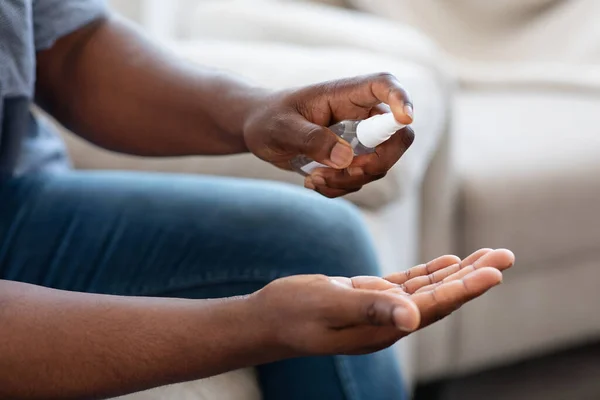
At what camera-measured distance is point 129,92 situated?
748 millimetres

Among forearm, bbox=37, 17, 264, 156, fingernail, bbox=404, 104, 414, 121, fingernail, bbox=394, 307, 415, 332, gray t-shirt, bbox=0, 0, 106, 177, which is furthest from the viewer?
forearm, bbox=37, 17, 264, 156

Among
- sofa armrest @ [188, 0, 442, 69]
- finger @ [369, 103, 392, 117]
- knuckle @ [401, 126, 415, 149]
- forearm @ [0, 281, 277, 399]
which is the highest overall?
finger @ [369, 103, 392, 117]

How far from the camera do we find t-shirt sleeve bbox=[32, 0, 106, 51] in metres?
0.69

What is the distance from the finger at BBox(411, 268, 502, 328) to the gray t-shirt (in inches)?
14.4

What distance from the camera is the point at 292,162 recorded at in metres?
0.64

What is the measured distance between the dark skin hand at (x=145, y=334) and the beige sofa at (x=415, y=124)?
0.40 feet

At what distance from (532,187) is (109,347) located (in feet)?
2.60

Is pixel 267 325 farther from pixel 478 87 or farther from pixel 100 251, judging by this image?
pixel 478 87

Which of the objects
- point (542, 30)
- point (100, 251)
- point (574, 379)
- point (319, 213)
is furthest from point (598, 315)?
point (100, 251)

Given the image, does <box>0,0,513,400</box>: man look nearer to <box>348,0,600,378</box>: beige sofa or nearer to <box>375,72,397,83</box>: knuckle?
<box>375,72,397,83</box>: knuckle

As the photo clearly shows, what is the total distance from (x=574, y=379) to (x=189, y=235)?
0.84 meters

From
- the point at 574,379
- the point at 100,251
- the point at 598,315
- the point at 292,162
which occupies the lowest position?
the point at 574,379

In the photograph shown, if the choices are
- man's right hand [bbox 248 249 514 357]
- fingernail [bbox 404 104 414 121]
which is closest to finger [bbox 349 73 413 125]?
fingernail [bbox 404 104 414 121]

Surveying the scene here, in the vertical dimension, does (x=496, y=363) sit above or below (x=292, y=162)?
below
